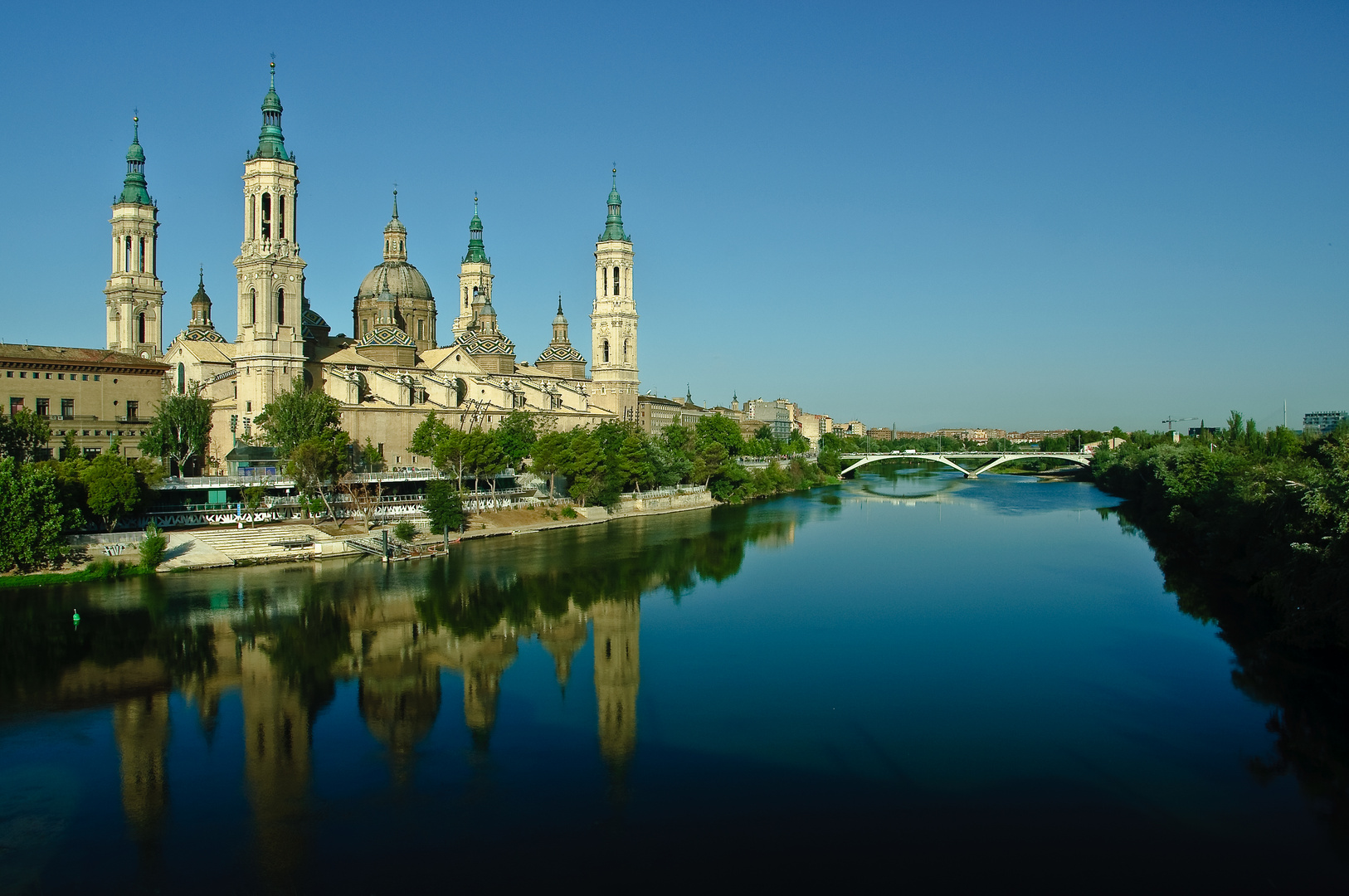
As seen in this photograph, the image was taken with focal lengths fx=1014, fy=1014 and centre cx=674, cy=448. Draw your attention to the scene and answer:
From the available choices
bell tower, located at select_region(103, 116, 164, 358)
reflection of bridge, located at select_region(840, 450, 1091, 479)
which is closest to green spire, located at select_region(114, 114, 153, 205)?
bell tower, located at select_region(103, 116, 164, 358)

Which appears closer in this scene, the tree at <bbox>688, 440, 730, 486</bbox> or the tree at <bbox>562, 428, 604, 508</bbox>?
the tree at <bbox>562, 428, 604, 508</bbox>

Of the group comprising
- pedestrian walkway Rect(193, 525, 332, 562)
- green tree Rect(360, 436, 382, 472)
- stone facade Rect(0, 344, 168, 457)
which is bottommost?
pedestrian walkway Rect(193, 525, 332, 562)

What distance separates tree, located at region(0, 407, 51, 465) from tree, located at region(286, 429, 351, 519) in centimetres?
648

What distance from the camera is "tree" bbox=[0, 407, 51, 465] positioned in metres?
Answer: 26.4

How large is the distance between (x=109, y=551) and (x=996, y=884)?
74.3ft

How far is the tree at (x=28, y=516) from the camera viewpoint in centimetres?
2278

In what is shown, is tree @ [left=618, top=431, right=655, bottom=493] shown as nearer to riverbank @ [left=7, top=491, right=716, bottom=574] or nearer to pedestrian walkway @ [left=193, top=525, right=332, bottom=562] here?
riverbank @ [left=7, top=491, right=716, bottom=574]

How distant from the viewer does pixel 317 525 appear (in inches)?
1179

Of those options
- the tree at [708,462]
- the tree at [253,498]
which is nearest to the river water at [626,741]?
the tree at [253,498]

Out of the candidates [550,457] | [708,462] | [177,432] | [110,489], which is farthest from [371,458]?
[708,462]

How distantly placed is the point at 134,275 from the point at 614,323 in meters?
23.3

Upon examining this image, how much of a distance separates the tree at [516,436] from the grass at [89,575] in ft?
50.6

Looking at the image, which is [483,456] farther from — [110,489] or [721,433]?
[721,433]

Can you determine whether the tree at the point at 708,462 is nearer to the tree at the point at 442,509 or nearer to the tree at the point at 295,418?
the tree at the point at 442,509
